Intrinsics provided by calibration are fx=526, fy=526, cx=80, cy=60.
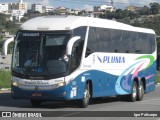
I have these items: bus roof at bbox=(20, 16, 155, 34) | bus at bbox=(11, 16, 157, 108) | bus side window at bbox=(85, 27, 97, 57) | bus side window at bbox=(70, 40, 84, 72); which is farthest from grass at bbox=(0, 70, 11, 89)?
bus side window at bbox=(70, 40, 84, 72)

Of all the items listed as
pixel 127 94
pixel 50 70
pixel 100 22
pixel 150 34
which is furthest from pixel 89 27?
pixel 150 34

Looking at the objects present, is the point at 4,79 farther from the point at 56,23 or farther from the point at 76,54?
the point at 76,54

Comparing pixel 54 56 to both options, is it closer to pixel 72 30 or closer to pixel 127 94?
pixel 72 30

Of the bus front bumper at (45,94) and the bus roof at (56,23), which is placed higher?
the bus roof at (56,23)

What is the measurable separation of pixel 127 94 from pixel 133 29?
3143mm

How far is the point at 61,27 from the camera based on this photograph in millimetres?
18297

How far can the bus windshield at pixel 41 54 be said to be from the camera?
17.8 metres

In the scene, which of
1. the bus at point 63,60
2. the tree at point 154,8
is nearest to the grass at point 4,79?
the bus at point 63,60

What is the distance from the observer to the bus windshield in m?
17.8

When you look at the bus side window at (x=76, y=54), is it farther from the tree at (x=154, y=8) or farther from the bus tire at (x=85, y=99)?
the tree at (x=154, y=8)

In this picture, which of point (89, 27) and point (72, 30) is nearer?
point (72, 30)

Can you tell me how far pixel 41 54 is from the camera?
58.5 ft

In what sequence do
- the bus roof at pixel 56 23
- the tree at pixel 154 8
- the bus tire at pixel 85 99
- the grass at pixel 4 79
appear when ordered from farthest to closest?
the tree at pixel 154 8
the grass at pixel 4 79
the bus tire at pixel 85 99
the bus roof at pixel 56 23

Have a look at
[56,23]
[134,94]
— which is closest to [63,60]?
[56,23]
